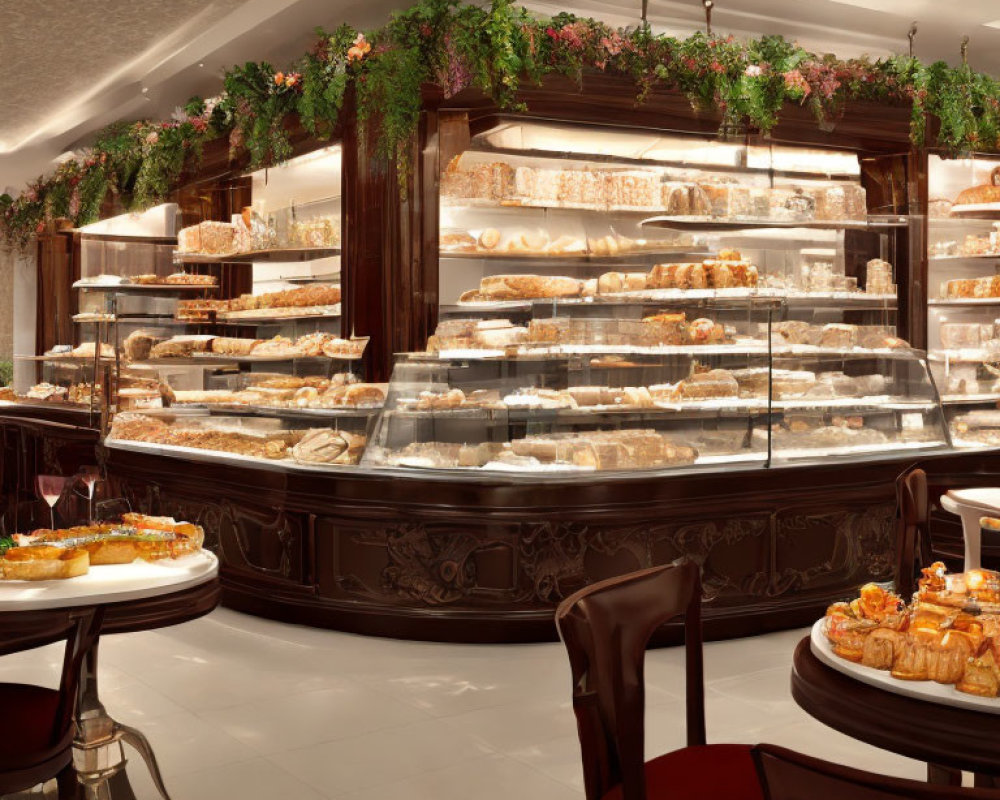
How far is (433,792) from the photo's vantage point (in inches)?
133

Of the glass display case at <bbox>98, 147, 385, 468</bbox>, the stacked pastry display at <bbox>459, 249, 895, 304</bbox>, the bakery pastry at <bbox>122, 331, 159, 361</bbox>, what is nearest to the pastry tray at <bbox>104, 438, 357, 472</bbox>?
the glass display case at <bbox>98, 147, 385, 468</bbox>

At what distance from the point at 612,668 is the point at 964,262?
22.4 ft

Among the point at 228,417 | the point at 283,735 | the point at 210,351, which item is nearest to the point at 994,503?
the point at 283,735

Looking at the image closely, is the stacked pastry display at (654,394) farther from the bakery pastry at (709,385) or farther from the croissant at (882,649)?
the croissant at (882,649)

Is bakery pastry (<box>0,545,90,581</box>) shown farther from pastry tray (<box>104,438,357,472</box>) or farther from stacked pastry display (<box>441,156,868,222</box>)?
stacked pastry display (<box>441,156,868,222</box>)

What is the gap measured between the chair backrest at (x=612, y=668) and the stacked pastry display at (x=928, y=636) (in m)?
0.38

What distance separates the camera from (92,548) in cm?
289

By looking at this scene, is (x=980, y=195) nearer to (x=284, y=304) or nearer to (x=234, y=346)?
(x=284, y=304)

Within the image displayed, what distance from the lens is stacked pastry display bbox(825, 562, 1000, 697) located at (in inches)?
75.6

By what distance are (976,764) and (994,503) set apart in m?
2.49

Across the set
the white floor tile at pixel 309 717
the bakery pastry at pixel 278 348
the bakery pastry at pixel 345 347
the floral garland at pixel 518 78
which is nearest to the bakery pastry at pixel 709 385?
the floral garland at pixel 518 78

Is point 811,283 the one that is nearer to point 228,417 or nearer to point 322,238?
point 322,238

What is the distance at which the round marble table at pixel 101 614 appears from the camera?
2492 millimetres

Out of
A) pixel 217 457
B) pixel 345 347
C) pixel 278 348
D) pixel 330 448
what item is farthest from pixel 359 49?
pixel 217 457
